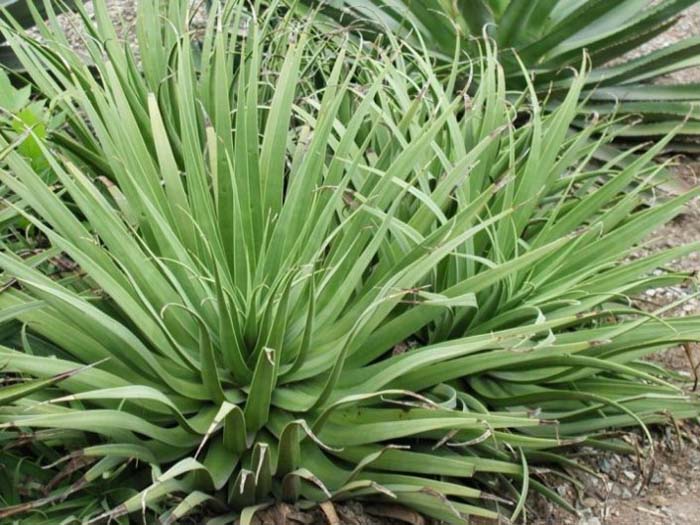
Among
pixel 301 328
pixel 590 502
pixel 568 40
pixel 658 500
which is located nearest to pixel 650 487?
pixel 658 500

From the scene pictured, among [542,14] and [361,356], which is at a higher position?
[542,14]

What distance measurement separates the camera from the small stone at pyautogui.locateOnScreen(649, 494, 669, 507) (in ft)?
9.16

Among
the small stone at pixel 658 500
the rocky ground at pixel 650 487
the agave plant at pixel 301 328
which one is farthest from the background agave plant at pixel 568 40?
the small stone at pixel 658 500

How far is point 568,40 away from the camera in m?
4.24

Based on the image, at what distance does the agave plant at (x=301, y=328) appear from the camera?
2.33 meters

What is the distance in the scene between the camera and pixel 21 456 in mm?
2477

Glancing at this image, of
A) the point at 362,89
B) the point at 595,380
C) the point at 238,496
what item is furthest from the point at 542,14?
the point at 238,496

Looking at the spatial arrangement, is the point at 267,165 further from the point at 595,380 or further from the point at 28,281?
the point at 595,380

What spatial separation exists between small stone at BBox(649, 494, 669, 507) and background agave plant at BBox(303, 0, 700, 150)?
5.60ft

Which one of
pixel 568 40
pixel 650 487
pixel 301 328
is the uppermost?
pixel 568 40

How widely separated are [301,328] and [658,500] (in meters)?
1.07

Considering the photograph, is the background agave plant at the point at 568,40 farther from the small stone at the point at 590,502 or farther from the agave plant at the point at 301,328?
the small stone at the point at 590,502

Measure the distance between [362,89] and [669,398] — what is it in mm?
1358

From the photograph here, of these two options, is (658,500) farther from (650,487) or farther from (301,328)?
(301,328)
